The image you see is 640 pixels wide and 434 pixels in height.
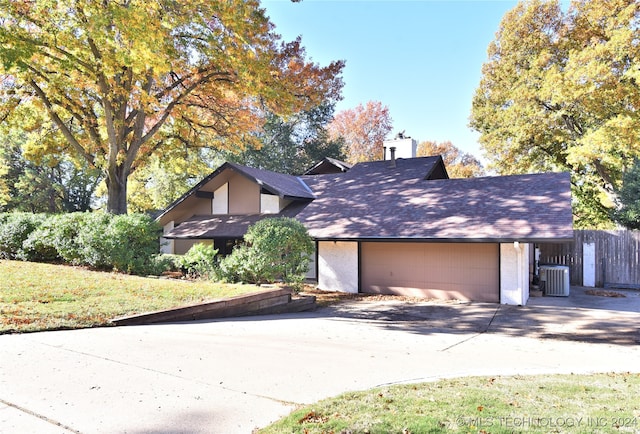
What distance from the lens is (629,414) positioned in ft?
12.4

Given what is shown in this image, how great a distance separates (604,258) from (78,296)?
57.3 feet

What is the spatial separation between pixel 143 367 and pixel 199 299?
14.7ft

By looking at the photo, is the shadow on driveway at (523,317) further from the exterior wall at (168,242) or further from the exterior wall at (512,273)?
the exterior wall at (168,242)

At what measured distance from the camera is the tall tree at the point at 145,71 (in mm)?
13062

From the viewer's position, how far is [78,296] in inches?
361

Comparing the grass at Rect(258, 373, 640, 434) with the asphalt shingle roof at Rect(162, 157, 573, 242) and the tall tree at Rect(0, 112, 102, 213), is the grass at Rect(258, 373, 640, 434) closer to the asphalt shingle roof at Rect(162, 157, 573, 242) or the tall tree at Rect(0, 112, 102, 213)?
the asphalt shingle roof at Rect(162, 157, 573, 242)

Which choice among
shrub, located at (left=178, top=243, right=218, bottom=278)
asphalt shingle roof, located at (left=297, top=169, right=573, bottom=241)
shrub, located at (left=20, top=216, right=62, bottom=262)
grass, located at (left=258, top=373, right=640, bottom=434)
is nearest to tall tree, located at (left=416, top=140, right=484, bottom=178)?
asphalt shingle roof, located at (left=297, top=169, right=573, bottom=241)

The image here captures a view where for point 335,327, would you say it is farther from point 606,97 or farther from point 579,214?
point 579,214

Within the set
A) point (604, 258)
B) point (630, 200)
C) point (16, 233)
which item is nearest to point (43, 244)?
point (16, 233)

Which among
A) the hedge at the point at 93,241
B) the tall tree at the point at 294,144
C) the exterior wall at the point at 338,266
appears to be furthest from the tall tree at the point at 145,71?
the tall tree at the point at 294,144

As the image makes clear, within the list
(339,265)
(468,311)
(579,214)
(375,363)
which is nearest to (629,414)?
(375,363)

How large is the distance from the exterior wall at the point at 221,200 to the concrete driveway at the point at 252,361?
9848 millimetres

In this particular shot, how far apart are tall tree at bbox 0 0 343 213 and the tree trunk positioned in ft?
0.14

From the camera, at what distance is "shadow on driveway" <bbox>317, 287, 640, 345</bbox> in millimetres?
8719
